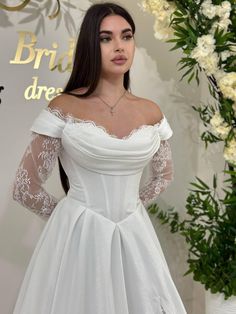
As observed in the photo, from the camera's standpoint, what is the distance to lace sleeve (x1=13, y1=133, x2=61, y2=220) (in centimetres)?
160

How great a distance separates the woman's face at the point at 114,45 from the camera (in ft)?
5.24

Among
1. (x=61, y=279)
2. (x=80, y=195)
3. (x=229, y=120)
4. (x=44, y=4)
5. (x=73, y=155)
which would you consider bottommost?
(x=61, y=279)

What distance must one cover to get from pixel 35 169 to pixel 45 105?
631 mm

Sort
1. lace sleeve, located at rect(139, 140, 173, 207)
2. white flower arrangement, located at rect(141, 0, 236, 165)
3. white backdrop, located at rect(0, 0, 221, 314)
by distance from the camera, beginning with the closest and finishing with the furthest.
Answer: white flower arrangement, located at rect(141, 0, 236, 165)
lace sleeve, located at rect(139, 140, 173, 207)
white backdrop, located at rect(0, 0, 221, 314)

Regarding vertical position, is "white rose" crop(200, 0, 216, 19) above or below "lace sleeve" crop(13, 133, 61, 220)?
above

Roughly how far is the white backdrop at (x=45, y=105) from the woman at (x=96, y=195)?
0.52m

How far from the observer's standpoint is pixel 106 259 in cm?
154

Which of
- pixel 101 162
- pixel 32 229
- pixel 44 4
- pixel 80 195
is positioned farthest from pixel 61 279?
pixel 44 4

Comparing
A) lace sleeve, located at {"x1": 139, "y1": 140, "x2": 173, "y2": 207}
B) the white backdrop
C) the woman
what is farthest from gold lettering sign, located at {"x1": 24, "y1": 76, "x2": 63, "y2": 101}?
lace sleeve, located at {"x1": 139, "y1": 140, "x2": 173, "y2": 207}

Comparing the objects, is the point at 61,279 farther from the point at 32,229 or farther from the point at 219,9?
the point at 219,9

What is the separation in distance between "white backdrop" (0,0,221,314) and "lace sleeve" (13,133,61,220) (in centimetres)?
51

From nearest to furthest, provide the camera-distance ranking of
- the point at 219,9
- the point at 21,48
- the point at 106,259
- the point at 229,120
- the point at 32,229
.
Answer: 1. the point at 106,259
2. the point at 219,9
3. the point at 229,120
4. the point at 21,48
5. the point at 32,229

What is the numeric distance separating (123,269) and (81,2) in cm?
126

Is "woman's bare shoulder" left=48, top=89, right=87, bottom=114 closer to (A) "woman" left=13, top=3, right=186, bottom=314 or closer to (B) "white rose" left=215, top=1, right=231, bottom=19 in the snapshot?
(A) "woman" left=13, top=3, right=186, bottom=314
